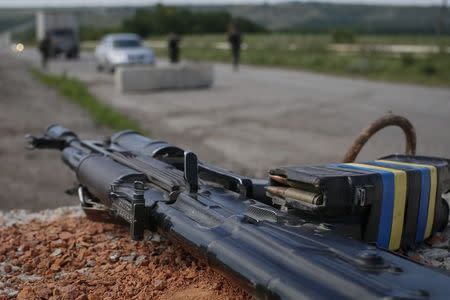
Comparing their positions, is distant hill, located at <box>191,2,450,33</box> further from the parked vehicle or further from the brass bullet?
the brass bullet

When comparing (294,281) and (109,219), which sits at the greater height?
(294,281)

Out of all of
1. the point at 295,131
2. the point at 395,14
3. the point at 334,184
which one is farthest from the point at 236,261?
the point at 395,14

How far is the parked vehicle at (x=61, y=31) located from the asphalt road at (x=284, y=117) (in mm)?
25649

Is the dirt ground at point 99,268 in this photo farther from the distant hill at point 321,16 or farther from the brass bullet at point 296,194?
the distant hill at point 321,16

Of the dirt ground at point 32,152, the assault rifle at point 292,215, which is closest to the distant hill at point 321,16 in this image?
the dirt ground at point 32,152

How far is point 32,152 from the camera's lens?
12211 mm

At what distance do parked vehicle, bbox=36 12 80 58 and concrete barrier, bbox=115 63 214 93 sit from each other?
2763cm

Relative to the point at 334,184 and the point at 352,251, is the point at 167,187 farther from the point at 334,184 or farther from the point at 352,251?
the point at 352,251

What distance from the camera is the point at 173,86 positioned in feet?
72.5

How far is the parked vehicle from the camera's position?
48812 millimetres

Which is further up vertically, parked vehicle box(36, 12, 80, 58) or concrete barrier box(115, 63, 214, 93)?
parked vehicle box(36, 12, 80, 58)

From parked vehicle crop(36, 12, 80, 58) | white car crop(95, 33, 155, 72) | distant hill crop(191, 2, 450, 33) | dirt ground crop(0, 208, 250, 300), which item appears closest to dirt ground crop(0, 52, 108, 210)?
dirt ground crop(0, 208, 250, 300)

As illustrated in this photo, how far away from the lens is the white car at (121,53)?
31.4 meters

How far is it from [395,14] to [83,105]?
71.0 metres
